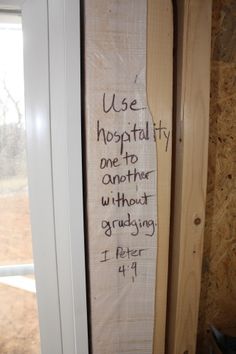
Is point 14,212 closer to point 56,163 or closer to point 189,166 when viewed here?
point 56,163

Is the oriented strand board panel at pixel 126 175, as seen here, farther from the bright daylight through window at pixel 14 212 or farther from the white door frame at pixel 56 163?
the bright daylight through window at pixel 14 212

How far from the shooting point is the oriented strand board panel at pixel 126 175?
54 centimetres

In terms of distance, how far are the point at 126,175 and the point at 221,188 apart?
334 mm

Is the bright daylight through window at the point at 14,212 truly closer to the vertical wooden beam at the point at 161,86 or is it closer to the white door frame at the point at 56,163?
the white door frame at the point at 56,163

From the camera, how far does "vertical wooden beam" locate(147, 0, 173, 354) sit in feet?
1.77

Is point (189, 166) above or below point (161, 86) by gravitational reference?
below

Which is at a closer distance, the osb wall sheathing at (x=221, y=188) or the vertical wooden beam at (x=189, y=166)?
the vertical wooden beam at (x=189, y=166)

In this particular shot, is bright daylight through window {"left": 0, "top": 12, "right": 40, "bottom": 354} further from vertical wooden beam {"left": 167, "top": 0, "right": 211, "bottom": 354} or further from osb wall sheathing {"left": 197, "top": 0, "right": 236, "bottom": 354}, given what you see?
osb wall sheathing {"left": 197, "top": 0, "right": 236, "bottom": 354}

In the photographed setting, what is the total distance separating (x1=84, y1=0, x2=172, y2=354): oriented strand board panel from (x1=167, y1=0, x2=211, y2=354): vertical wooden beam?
3 centimetres

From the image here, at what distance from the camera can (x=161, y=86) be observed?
554 millimetres

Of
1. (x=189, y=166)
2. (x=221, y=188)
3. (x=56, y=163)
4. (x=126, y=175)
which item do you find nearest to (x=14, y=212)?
(x=56, y=163)

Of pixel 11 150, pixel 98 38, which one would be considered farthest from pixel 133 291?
pixel 98 38

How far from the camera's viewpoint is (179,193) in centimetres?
60

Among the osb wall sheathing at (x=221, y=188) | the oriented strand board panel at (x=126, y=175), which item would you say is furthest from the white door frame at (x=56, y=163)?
the osb wall sheathing at (x=221, y=188)
